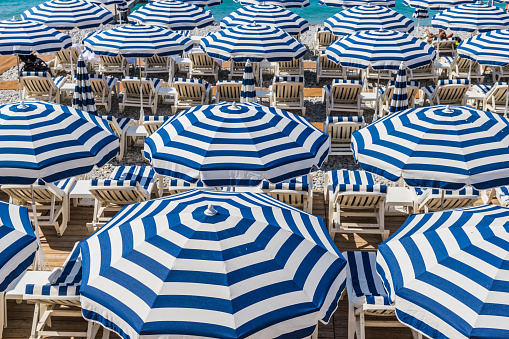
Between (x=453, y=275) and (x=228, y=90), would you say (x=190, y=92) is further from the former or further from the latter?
(x=453, y=275)

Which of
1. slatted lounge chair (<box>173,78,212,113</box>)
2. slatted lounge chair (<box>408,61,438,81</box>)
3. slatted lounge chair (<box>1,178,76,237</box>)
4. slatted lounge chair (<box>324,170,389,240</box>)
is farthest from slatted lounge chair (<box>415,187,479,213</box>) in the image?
slatted lounge chair (<box>408,61,438,81</box>)

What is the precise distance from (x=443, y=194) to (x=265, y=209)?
3279 mm

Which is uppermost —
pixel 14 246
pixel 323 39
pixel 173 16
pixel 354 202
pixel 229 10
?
pixel 173 16

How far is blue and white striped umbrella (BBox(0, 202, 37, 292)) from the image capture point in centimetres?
453

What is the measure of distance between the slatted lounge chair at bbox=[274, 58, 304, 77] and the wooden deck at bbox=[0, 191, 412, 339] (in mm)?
6005

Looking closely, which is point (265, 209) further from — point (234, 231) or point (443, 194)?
point (443, 194)

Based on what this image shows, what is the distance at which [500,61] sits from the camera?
35.0ft

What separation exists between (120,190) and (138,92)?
199 inches

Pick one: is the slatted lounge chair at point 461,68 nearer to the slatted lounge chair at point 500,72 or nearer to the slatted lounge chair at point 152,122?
the slatted lounge chair at point 500,72

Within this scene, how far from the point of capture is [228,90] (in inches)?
454

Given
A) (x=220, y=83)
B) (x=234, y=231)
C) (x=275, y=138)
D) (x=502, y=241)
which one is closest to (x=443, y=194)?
(x=275, y=138)

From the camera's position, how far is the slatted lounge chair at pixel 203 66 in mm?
13703

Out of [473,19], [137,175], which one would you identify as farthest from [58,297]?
[473,19]

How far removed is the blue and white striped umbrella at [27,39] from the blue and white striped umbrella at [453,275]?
9372mm
